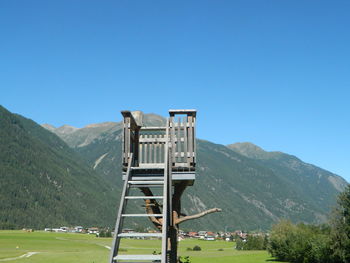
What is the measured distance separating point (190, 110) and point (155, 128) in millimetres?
1936

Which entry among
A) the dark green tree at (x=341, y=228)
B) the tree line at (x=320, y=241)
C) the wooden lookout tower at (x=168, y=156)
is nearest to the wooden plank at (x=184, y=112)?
the wooden lookout tower at (x=168, y=156)

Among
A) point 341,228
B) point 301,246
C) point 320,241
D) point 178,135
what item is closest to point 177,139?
point 178,135

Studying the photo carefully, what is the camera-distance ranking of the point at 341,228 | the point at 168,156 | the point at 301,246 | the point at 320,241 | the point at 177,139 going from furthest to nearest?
the point at 301,246, the point at 320,241, the point at 341,228, the point at 177,139, the point at 168,156

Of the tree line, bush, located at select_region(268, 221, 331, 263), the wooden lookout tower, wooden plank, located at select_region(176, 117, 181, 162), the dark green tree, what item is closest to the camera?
the wooden lookout tower

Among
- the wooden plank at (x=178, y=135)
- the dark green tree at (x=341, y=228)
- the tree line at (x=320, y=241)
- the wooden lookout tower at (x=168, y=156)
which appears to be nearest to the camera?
the wooden lookout tower at (x=168, y=156)

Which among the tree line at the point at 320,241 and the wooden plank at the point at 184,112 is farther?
the tree line at the point at 320,241

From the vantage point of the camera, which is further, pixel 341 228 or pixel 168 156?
pixel 341 228

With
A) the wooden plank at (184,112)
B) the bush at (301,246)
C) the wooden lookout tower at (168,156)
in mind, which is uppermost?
the wooden plank at (184,112)

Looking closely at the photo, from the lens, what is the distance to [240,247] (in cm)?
16238

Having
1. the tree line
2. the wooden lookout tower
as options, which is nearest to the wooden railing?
the wooden lookout tower

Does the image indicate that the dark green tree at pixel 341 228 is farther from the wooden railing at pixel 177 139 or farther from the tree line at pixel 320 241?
the wooden railing at pixel 177 139

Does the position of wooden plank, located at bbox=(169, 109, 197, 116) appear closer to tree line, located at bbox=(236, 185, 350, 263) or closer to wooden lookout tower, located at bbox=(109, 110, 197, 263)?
wooden lookout tower, located at bbox=(109, 110, 197, 263)

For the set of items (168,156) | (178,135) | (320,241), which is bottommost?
(320,241)

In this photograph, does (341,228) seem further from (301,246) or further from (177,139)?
(177,139)
